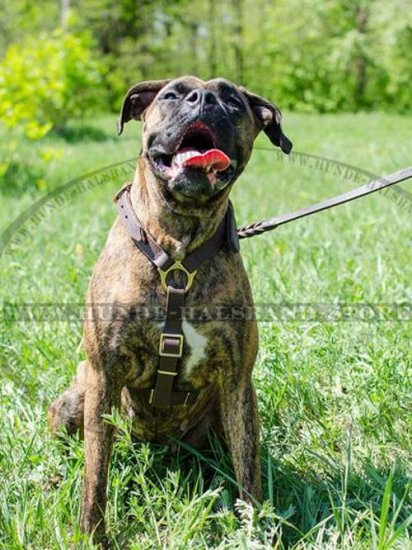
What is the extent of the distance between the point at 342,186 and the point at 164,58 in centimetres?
1910

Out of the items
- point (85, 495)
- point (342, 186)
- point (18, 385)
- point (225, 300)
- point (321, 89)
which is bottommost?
point (85, 495)

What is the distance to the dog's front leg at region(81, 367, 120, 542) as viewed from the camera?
2309 mm

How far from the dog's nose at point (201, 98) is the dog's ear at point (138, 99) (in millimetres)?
284

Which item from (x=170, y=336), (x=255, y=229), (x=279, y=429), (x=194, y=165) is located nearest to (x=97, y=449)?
(x=170, y=336)

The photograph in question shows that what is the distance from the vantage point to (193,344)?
2.32 meters

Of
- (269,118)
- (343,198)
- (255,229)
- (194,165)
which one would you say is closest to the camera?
(194,165)

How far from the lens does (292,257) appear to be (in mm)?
4445

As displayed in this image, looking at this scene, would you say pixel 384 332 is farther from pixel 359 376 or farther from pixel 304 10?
pixel 304 10

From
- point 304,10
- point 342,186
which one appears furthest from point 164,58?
point 342,186

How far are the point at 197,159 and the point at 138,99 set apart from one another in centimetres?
53

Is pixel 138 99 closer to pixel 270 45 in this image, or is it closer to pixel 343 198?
pixel 343 198

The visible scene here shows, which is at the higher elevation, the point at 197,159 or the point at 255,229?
the point at 197,159

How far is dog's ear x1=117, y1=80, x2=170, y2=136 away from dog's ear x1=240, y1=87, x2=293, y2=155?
0.98 ft

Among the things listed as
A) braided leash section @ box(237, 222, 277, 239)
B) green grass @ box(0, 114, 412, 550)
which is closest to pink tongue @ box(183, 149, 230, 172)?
braided leash section @ box(237, 222, 277, 239)
